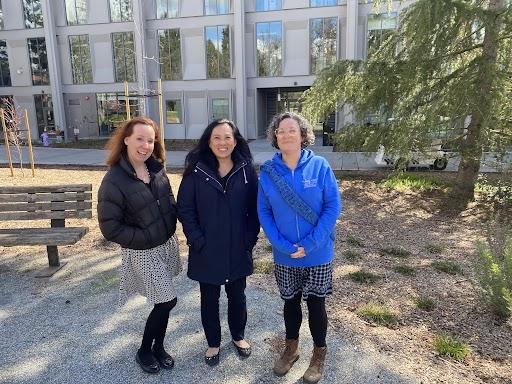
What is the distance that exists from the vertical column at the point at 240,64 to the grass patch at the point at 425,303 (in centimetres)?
2067

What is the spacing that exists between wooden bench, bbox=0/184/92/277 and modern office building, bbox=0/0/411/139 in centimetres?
1708

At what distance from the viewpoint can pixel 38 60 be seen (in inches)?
1100

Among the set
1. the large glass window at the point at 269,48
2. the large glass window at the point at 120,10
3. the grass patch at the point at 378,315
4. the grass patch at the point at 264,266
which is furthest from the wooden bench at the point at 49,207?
the large glass window at the point at 120,10

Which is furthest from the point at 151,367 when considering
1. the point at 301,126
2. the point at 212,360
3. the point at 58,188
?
the point at 58,188

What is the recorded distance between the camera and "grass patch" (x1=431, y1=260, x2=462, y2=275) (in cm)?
485

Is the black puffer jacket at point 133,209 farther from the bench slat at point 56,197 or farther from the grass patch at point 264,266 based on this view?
the bench slat at point 56,197

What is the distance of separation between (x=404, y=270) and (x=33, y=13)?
3039cm

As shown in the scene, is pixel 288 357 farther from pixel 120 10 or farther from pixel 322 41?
pixel 120 10

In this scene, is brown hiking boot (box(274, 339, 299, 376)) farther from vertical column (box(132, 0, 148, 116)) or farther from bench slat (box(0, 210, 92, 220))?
vertical column (box(132, 0, 148, 116))

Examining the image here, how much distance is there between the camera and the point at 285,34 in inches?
936

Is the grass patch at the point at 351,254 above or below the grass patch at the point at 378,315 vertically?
below

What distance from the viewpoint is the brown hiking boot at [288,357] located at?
9.69 ft

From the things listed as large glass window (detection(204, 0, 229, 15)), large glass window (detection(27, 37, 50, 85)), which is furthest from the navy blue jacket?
large glass window (detection(27, 37, 50, 85))

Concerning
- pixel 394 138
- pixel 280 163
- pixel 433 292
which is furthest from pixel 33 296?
pixel 394 138
